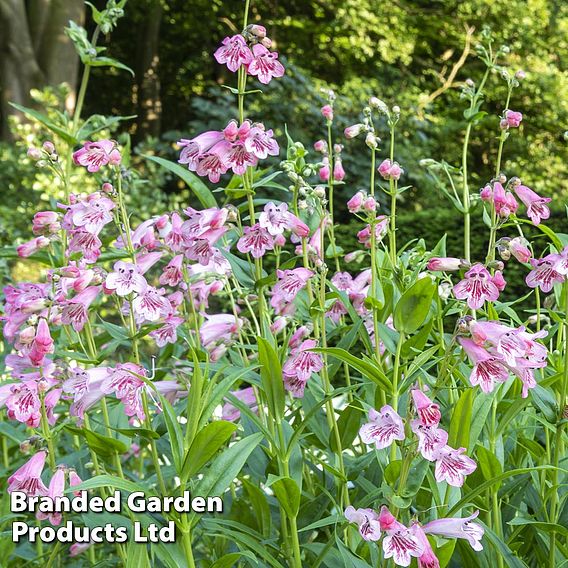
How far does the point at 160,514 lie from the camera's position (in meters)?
1.58

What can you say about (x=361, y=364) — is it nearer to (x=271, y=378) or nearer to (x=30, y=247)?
(x=271, y=378)

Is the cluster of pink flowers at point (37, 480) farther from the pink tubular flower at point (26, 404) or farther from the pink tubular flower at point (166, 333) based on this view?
the pink tubular flower at point (166, 333)

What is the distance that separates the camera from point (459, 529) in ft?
4.47

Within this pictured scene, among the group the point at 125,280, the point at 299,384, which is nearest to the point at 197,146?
the point at 125,280

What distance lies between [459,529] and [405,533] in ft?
0.33

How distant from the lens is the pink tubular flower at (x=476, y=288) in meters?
1.40

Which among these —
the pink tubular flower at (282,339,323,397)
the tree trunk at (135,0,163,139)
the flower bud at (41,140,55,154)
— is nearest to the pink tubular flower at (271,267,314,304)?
the pink tubular flower at (282,339,323,397)

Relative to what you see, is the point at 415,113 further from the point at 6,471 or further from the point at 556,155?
the point at 6,471

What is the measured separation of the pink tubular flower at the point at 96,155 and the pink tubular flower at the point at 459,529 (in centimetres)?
96

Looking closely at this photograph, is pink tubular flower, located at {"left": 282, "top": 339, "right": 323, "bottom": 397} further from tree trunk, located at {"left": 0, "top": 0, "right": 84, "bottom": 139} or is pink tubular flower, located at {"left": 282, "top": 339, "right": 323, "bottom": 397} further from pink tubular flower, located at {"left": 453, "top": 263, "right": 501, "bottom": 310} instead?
tree trunk, located at {"left": 0, "top": 0, "right": 84, "bottom": 139}

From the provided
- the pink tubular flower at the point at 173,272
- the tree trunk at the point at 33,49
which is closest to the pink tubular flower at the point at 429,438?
the pink tubular flower at the point at 173,272

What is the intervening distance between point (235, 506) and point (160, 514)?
31 cm

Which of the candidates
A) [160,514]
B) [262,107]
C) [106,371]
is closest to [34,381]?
[106,371]

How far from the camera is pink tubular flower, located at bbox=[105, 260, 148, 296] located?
1534mm
